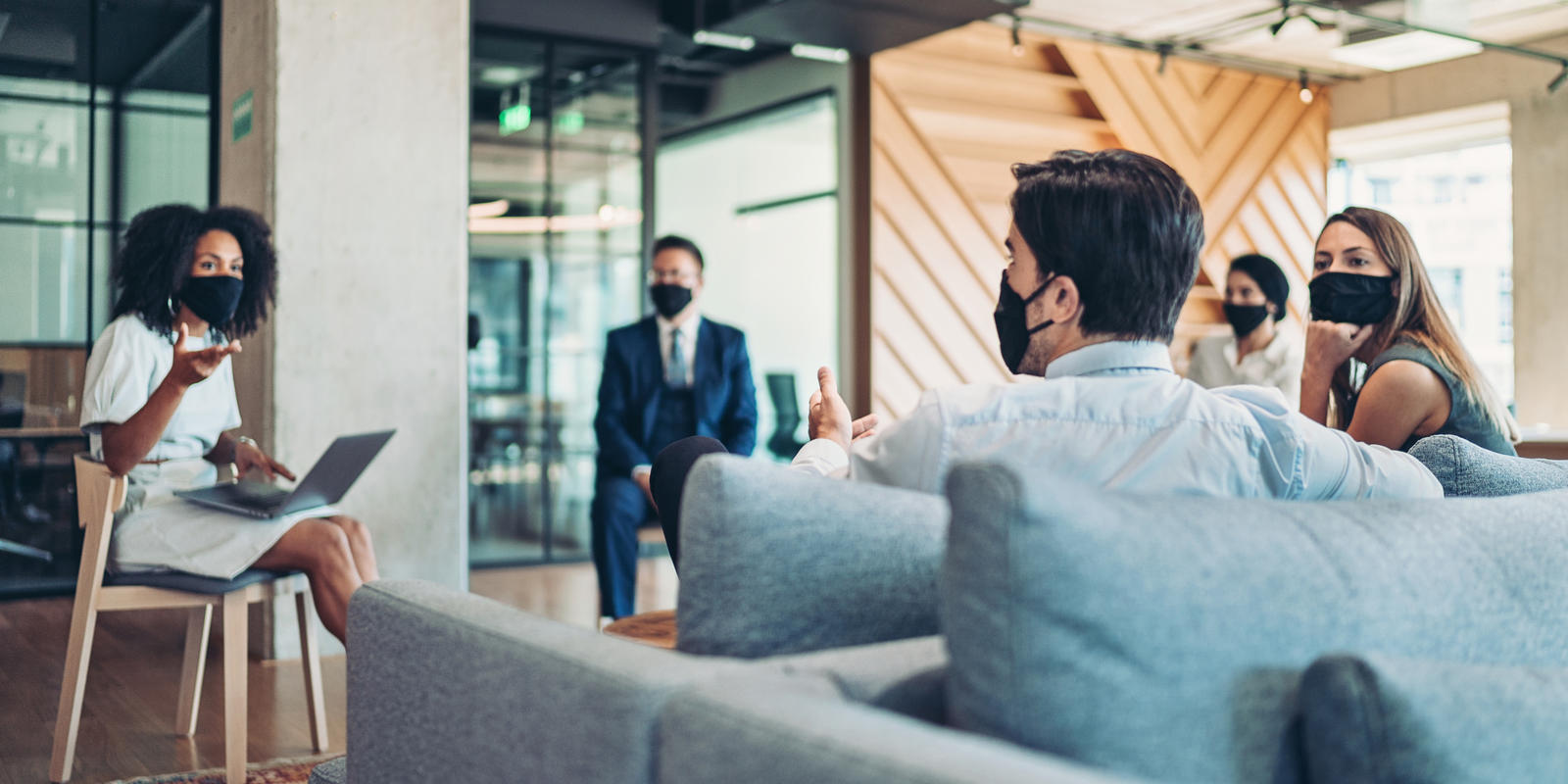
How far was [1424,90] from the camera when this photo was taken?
762cm

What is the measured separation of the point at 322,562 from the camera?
275 cm

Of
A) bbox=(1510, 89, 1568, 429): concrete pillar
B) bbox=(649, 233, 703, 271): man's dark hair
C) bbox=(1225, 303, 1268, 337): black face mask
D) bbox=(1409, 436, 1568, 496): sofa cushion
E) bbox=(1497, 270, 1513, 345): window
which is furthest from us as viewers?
bbox=(1497, 270, 1513, 345): window

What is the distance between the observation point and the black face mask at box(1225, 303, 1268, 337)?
4.82 meters

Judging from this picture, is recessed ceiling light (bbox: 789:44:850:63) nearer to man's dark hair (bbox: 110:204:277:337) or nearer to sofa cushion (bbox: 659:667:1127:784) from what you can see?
man's dark hair (bbox: 110:204:277:337)

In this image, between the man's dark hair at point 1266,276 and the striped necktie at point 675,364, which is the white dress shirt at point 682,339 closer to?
the striped necktie at point 675,364

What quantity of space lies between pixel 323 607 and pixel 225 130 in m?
2.39

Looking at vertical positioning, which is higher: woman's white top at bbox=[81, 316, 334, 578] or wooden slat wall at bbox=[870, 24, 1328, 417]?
wooden slat wall at bbox=[870, 24, 1328, 417]

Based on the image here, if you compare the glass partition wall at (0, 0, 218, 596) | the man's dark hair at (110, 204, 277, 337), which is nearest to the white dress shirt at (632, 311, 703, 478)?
the man's dark hair at (110, 204, 277, 337)

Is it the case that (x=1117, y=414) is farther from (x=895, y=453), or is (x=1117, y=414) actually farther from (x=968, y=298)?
(x=968, y=298)

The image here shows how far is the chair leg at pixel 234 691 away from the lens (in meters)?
2.55

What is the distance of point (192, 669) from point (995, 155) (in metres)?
5.37

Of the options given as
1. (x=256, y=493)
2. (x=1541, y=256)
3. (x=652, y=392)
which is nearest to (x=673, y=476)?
(x=256, y=493)

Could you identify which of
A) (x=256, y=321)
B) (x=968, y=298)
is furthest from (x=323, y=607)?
(x=968, y=298)

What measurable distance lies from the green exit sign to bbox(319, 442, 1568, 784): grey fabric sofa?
206 inches
